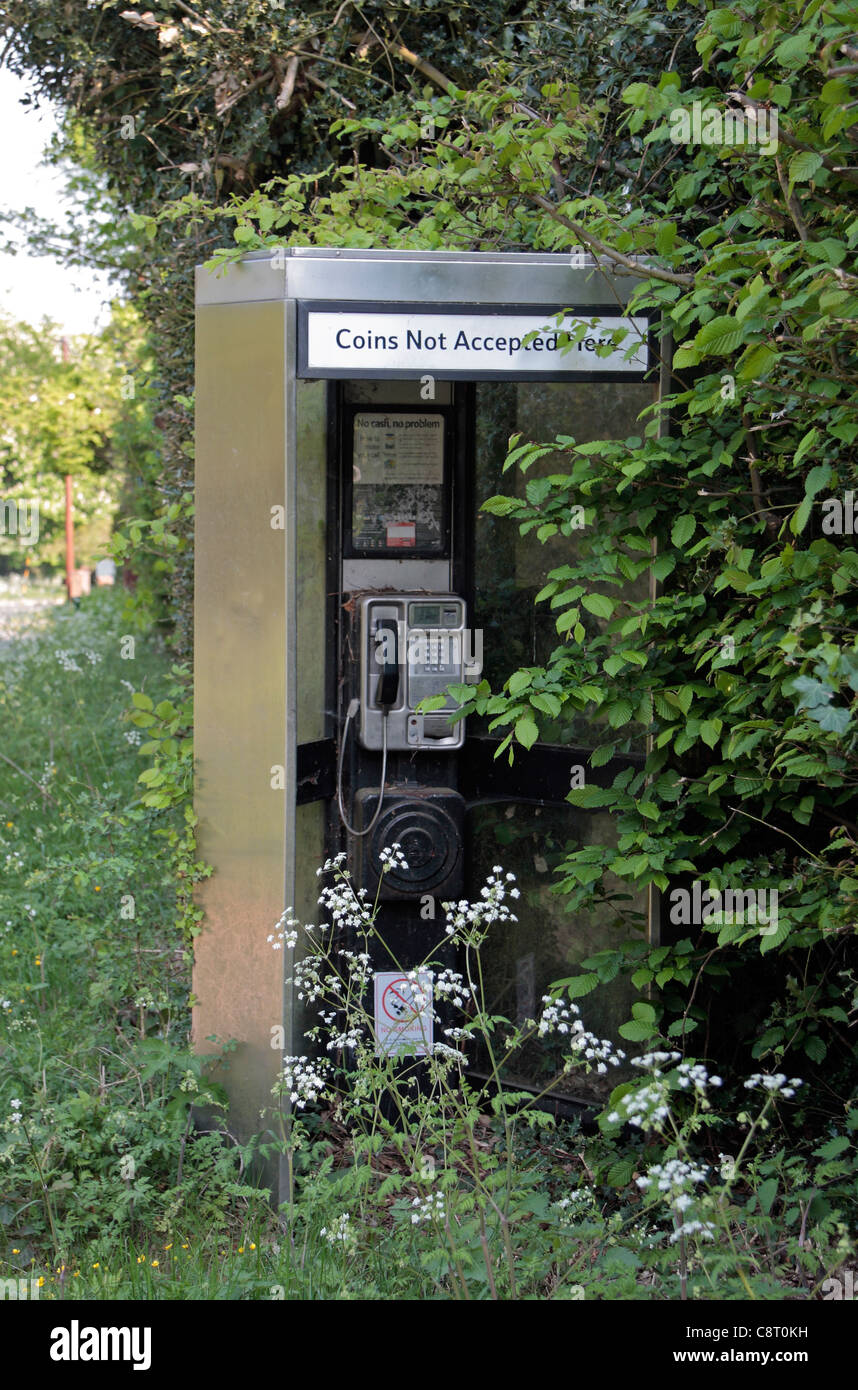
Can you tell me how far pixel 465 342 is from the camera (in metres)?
3.27

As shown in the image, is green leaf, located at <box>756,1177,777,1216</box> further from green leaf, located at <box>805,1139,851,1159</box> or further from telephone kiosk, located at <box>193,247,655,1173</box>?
telephone kiosk, located at <box>193,247,655,1173</box>

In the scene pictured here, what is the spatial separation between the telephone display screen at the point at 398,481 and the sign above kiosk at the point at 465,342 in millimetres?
493

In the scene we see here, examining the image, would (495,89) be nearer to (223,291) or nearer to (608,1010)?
(223,291)

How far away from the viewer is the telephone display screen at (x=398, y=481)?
12.3 ft

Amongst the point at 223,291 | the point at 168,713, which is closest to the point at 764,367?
the point at 223,291

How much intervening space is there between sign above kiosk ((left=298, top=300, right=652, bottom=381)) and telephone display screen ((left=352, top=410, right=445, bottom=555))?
1.62 feet

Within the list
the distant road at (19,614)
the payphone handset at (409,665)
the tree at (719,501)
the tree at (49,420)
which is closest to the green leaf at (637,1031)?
the tree at (719,501)

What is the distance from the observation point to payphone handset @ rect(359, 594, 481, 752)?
363cm

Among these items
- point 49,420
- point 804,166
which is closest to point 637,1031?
point 804,166

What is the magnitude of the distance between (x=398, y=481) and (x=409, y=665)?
21.7 inches

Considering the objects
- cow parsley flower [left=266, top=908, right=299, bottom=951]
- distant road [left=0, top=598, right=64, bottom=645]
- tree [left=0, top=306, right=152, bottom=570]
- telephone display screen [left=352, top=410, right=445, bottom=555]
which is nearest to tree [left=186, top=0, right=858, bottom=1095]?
telephone display screen [left=352, top=410, right=445, bottom=555]

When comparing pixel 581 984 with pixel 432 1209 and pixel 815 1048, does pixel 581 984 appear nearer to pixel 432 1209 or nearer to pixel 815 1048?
pixel 815 1048

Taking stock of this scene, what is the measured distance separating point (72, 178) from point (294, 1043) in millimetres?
6053

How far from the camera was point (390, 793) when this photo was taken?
12.3 ft
